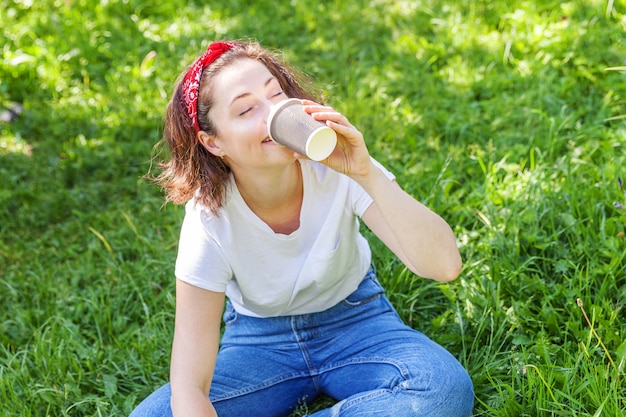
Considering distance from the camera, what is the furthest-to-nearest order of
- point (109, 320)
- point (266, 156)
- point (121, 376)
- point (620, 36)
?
1. point (620, 36)
2. point (109, 320)
3. point (121, 376)
4. point (266, 156)

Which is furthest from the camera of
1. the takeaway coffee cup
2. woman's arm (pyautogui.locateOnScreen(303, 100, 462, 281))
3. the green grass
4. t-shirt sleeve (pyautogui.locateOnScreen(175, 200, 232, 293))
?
the green grass

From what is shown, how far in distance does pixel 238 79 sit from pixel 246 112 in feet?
0.33

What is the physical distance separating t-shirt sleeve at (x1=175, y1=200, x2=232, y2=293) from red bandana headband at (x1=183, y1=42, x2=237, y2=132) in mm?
280

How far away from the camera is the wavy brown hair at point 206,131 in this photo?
2217 mm

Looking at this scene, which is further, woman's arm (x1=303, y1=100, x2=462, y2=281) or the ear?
the ear

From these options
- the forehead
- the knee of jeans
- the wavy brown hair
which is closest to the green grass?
the knee of jeans

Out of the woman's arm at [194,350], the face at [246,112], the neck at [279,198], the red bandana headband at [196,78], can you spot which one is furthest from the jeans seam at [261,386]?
the red bandana headband at [196,78]

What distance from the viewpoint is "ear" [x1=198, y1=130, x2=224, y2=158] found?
7.31 ft

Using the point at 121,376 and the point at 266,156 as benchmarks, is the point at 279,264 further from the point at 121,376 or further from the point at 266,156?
the point at 121,376

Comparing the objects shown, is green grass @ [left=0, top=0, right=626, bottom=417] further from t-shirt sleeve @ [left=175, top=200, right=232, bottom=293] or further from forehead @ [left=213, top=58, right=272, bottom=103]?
forehead @ [left=213, top=58, right=272, bottom=103]

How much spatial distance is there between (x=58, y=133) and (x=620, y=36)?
2914mm

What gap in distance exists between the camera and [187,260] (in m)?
2.22

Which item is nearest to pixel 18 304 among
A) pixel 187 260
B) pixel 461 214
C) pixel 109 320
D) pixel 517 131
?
pixel 109 320

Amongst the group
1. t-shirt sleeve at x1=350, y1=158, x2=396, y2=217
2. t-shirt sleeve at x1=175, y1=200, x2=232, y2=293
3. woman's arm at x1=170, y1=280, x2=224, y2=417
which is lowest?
woman's arm at x1=170, y1=280, x2=224, y2=417
